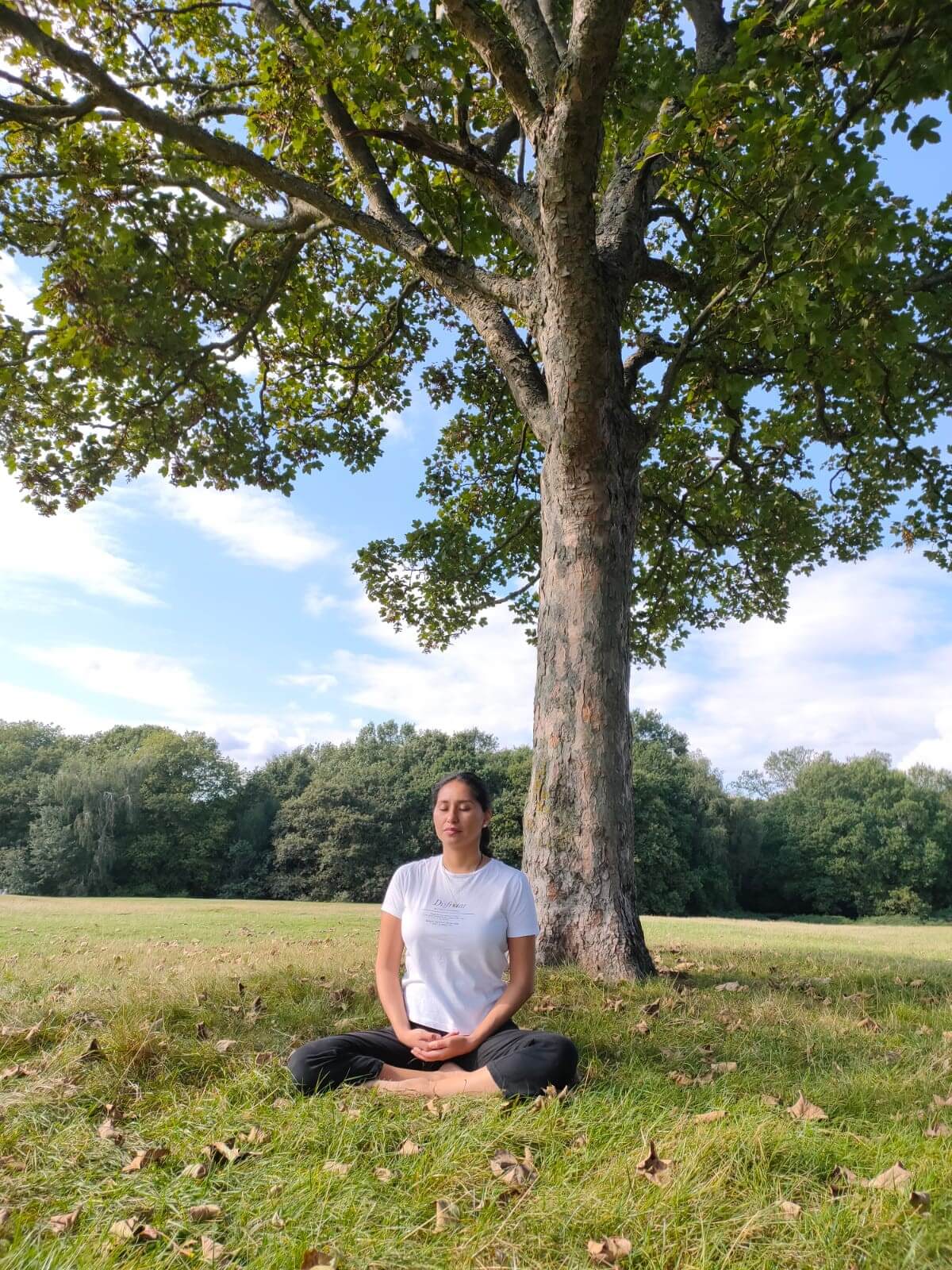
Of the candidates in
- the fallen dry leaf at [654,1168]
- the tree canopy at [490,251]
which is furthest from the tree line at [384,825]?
the fallen dry leaf at [654,1168]

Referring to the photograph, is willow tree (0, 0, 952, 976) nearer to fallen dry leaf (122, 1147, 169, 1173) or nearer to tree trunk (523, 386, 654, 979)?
tree trunk (523, 386, 654, 979)

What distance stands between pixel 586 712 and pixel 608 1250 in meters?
5.28

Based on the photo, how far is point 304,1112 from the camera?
3.93m

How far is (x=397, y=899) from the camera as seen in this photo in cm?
501

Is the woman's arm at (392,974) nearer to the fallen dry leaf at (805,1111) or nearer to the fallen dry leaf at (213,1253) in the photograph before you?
the fallen dry leaf at (213,1253)

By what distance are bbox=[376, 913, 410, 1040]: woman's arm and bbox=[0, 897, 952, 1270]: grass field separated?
554 millimetres

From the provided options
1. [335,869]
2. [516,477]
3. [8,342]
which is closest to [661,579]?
[516,477]

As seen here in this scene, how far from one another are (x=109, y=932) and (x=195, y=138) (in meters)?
12.6

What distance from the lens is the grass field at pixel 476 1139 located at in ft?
9.48

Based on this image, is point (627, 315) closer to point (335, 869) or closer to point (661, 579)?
point (661, 579)

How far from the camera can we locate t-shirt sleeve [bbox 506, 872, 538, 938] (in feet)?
15.6

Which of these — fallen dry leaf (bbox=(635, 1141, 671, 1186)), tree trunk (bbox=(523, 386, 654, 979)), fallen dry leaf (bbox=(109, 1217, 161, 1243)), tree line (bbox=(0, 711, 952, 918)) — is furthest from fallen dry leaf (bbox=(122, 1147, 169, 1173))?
tree line (bbox=(0, 711, 952, 918))

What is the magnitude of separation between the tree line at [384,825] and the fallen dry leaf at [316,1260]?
44.6 metres

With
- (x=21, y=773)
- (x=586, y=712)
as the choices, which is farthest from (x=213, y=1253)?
(x=21, y=773)
